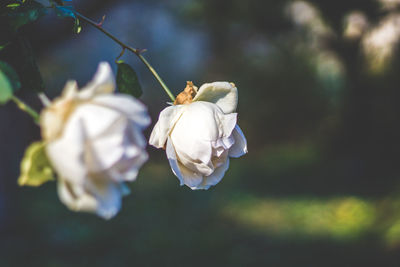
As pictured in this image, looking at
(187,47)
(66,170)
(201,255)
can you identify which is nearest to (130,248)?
(201,255)

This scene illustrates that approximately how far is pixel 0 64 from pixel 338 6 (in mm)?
3121

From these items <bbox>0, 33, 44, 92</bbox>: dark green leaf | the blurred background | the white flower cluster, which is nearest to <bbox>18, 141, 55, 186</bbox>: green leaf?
the white flower cluster

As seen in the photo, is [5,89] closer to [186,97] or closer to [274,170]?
[186,97]

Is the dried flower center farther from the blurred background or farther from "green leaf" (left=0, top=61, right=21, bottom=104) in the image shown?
the blurred background

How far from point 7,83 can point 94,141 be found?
0.10m

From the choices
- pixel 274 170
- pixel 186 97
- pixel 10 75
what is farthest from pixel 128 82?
pixel 274 170

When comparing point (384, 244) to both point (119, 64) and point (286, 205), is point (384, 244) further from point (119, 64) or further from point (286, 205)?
point (119, 64)

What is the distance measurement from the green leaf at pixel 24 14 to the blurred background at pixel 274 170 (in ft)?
6.35

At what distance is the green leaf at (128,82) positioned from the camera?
0.58m

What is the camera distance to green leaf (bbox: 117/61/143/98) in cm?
58

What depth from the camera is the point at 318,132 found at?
5.50 m

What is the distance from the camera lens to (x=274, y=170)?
16.6 feet

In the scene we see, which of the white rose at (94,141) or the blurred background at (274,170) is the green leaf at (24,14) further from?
the blurred background at (274,170)

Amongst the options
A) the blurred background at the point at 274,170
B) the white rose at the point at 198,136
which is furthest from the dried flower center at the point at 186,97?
the blurred background at the point at 274,170
